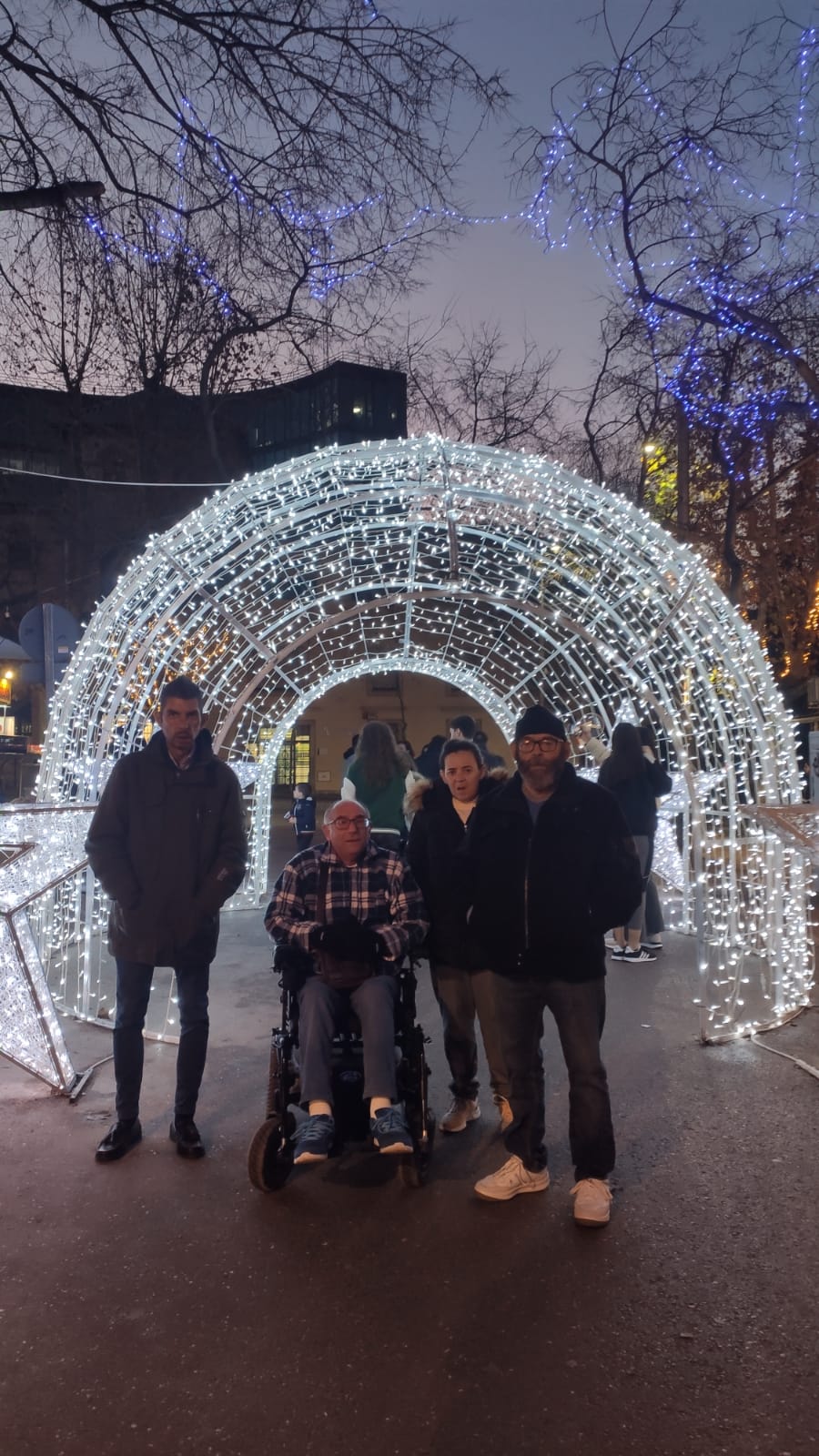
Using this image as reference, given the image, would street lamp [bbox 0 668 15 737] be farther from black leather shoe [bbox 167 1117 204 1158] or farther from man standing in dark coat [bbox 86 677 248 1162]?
black leather shoe [bbox 167 1117 204 1158]

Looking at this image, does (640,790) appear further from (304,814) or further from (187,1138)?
(304,814)

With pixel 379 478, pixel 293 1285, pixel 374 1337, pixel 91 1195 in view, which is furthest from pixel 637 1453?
pixel 379 478

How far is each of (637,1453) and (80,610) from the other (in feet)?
79.2

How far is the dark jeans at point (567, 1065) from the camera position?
370 centimetres

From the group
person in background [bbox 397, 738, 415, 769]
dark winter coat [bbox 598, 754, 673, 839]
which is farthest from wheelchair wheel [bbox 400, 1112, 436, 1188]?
dark winter coat [bbox 598, 754, 673, 839]

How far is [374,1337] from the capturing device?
292 centimetres

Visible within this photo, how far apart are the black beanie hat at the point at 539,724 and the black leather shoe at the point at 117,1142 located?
2.36 m

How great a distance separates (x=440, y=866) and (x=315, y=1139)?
1268 mm

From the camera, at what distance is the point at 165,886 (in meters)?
4.36

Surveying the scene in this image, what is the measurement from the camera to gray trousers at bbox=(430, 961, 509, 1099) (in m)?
4.54

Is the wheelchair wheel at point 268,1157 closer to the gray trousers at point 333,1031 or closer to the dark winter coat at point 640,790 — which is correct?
the gray trousers at point 333,1031

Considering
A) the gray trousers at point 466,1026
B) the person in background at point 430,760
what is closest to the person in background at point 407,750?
the person in background at point 430,760

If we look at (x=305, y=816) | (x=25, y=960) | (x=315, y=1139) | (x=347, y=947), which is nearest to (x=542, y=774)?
(x=347, y=947)

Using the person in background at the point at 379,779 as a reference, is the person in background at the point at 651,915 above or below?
below
